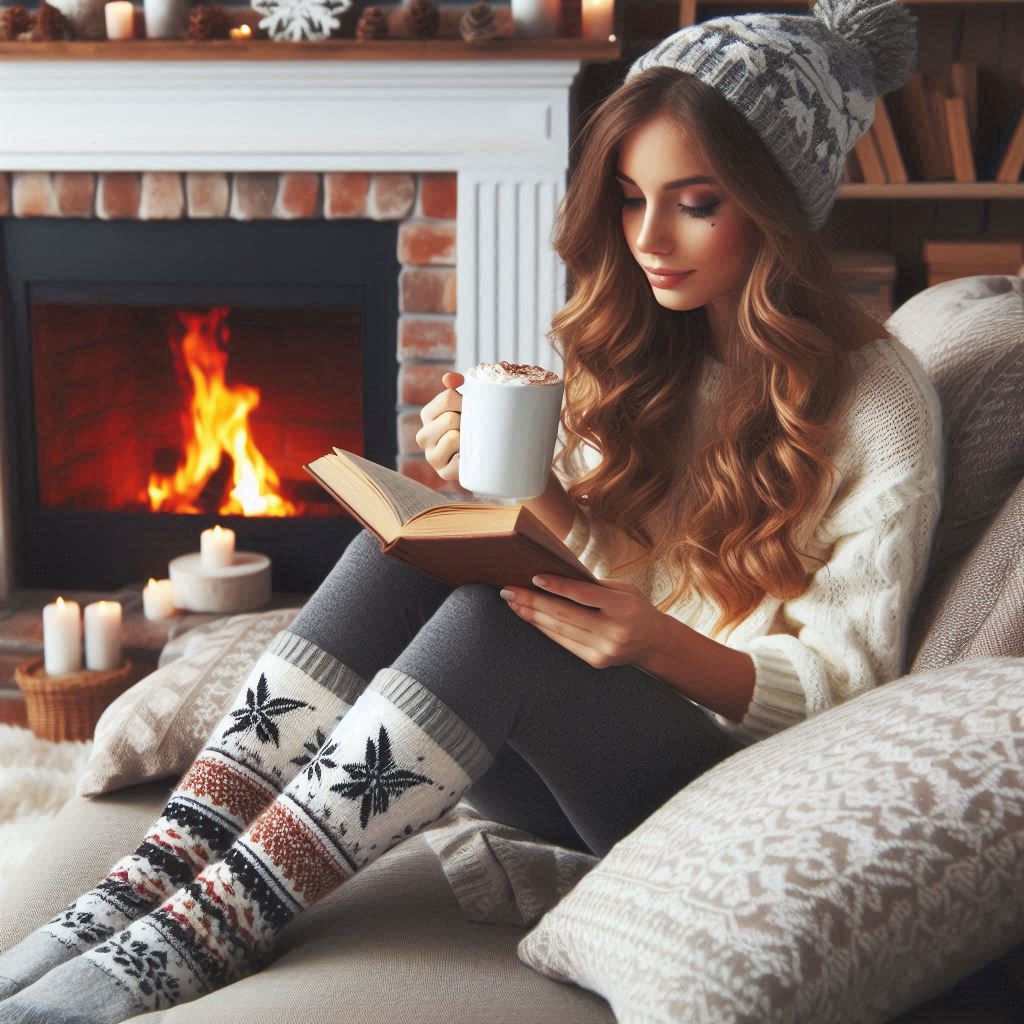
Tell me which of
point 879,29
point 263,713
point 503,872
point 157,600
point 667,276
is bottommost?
point 157,600

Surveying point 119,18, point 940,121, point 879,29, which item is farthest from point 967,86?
point 119,18

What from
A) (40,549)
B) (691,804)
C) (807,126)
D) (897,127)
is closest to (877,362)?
(807,126)

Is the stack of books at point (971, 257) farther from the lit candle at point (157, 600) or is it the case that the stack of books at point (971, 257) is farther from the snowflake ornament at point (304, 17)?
the lit candle at point (157, 600)

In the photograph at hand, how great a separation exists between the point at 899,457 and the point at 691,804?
459mm

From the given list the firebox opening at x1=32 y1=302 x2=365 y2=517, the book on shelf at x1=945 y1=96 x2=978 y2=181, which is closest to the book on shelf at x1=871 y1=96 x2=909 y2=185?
the book on shelf at x1=945 y1=96 x2=978 y2=181

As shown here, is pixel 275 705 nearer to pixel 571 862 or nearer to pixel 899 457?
pixel 571 862

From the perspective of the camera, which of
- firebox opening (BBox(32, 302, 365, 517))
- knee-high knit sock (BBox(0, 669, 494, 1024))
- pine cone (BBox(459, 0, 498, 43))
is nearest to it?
knee-high knit sock (BBox(0, 669, 494, 1024))

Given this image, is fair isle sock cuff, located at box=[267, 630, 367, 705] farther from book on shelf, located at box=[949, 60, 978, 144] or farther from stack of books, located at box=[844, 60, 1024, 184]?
book on shelf, located at box=[949, 60, 978, 144]

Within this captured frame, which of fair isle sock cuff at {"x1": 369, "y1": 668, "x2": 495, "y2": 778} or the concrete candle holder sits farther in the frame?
the concrete candle holder

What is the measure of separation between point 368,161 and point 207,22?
38 centimetres

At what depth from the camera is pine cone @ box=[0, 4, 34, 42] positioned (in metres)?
2.43

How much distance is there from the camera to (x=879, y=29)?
4.17ft

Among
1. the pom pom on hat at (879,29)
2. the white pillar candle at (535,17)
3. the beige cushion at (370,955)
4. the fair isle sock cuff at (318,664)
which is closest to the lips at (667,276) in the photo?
the pom pom on hat at (879,29)

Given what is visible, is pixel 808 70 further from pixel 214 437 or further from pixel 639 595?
pixel 214 437
